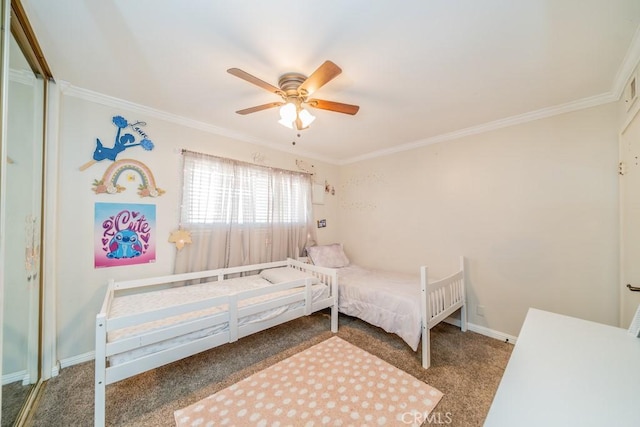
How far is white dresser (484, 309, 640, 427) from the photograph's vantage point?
66cm

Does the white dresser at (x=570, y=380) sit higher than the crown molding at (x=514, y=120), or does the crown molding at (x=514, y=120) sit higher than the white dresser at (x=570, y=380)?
the crown molding at (x=514, y=120)

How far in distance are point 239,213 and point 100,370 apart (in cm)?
185

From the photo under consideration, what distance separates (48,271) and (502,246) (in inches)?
168

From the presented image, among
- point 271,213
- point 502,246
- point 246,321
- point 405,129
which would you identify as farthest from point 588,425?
point 271,213

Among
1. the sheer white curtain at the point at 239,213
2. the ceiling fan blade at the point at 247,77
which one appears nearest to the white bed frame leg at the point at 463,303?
the sheer white curtain at the point at 239,213

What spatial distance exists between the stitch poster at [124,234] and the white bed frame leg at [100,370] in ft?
3.43

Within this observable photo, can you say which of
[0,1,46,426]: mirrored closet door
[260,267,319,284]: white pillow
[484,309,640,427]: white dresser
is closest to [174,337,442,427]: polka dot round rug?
[260,267,319,284]: white pillow

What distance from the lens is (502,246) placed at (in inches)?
99.9

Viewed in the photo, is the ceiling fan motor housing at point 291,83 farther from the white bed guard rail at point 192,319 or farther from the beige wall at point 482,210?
the white bed guard rail at point 192,319

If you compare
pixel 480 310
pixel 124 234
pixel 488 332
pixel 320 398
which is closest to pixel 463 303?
pixel 480 310

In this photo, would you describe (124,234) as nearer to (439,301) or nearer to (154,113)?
(154,113)

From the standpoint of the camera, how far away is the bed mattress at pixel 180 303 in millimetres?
1568

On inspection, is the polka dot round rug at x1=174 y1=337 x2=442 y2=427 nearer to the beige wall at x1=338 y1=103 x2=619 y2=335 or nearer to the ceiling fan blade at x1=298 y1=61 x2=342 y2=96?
the beige wall at x1=338 y1=103 x2=619 y2=335

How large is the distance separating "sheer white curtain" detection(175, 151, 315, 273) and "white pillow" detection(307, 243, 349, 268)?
0.74ft
